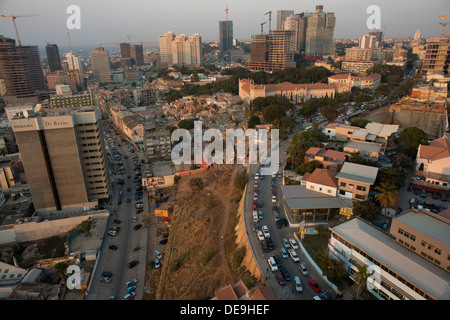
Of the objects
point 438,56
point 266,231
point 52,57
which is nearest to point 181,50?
point 52,57

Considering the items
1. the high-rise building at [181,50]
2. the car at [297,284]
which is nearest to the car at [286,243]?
the car at [297,284]

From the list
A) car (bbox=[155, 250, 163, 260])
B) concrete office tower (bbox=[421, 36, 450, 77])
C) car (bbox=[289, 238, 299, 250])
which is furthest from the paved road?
concrete office tower (bbox=[421, 36, 450, 77])

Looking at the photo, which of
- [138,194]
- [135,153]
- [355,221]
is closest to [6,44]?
[135,153]

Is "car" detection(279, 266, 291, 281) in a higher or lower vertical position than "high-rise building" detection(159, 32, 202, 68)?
lower

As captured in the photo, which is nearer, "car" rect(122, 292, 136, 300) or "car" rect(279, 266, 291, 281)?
"car" rect(279, 266, 291, 281)

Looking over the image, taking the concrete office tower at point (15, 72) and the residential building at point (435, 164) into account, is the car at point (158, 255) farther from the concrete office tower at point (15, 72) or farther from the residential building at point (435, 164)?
the concrete office tower at point (15, 72)

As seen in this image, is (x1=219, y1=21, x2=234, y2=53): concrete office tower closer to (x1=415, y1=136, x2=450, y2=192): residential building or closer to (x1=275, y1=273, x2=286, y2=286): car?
(x1=415, y1=136, x2=450, y2=192): residential building

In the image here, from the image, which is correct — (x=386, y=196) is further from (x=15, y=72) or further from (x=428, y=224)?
(x=15, y=72)
